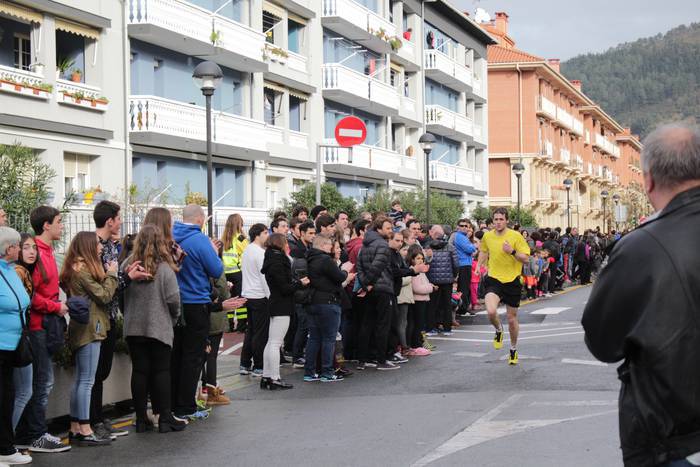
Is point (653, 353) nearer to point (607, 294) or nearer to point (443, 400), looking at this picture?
point (607, 294)

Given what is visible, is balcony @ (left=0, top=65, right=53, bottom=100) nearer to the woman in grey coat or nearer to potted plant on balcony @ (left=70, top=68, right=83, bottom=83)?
potted plant on balcony @ (left=70, top=68, right=83, bottom=83)

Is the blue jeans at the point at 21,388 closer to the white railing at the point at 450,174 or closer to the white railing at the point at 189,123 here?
the white railing at the point at 189,123

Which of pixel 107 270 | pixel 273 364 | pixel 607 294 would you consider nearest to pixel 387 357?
pixel 273 364

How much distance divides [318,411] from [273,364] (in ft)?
5.57

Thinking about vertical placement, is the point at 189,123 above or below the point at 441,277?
above

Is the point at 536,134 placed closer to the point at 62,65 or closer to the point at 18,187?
the point at 62,65

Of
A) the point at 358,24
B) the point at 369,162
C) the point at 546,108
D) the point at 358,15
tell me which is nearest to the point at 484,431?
the point at 358,24

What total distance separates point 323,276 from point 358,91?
26.4 meters

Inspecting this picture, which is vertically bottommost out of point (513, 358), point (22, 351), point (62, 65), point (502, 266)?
point (513, 358)

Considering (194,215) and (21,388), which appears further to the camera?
(194,215)

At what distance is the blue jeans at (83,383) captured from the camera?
8922mm

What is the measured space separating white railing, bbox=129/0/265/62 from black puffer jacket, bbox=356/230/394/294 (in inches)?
513

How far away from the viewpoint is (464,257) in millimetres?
21859

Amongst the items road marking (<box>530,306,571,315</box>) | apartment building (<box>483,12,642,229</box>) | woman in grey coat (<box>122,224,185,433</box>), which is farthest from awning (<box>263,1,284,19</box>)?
apartment building (<box>483,12,642,229</box>)
